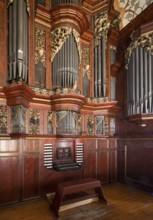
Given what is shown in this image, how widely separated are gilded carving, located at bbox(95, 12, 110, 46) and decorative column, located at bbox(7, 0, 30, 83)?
6.68 ft

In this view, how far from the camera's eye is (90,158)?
15.6 ft

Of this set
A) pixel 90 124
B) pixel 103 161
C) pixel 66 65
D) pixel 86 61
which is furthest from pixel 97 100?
pixel 103 161

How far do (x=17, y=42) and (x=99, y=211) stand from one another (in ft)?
11.6

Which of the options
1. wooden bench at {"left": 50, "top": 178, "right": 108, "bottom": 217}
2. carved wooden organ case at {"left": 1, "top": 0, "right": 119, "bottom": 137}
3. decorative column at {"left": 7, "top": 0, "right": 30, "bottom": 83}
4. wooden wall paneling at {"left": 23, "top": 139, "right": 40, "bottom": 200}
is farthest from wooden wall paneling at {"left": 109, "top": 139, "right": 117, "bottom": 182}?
decorative column at {"left": 7, "top": 0, "right": 30, "bottom": 83}

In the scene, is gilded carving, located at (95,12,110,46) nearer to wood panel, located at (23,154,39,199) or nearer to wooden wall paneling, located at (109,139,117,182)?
wooden wall paneling, located at (109,139,117,182)

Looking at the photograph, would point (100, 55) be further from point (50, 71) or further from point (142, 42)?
point (50, 71)

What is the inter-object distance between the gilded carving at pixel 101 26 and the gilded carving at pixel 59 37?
3.05 ft

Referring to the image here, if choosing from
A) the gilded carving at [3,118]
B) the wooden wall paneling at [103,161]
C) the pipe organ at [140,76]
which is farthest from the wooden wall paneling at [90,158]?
the gilded carving at [3,118]

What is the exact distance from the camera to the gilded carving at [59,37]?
3.99m

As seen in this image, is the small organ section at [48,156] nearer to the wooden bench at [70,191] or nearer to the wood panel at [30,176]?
the wood panel at [30,176]

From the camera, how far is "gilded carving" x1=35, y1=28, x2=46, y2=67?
407cm

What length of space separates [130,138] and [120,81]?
1.65 m

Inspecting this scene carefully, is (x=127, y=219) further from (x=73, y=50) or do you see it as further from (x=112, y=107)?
(x=73, y=50)

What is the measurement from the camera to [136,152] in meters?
4.68
